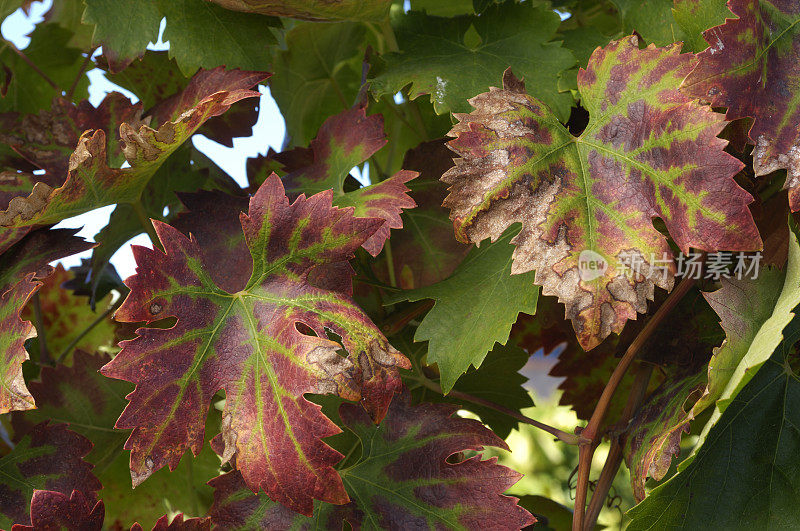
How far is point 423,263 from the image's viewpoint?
2.45 ft

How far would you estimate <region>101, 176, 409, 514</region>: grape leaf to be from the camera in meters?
0.49

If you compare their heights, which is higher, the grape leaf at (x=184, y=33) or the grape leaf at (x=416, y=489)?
the grape leaf at (x=184, y=33)

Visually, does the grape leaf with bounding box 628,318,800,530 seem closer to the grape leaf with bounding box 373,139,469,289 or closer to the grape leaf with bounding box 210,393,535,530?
the grape leaf with bounding box 210,393,535,530

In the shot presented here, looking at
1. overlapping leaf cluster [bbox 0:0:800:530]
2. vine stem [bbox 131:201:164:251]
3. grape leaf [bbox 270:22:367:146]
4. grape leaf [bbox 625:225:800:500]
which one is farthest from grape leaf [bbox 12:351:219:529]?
grape leaf [bbox 625:225:800:500]

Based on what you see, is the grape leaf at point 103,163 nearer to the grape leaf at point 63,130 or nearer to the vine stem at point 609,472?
the grape leaf at point 63,130

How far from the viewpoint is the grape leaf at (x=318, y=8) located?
2.06ft

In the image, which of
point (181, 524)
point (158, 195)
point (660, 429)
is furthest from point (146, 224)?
point (660, 429)

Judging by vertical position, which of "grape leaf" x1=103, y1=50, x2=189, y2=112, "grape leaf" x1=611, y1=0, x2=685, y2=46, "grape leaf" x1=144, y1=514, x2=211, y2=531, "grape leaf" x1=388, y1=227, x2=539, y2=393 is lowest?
"grape leaf" x1=144, y1=514, x2=211, y2=531

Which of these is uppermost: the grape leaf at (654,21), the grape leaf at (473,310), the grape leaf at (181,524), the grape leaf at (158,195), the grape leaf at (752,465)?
the grape leaf at (654,21)

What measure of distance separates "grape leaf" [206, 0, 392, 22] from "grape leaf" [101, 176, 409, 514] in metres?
0.18

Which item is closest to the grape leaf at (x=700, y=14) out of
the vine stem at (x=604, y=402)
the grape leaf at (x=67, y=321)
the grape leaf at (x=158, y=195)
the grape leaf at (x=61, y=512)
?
the vine stem at (x=604, y=402)

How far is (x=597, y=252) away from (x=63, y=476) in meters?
0.50

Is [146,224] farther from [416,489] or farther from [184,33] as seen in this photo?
[416,489]

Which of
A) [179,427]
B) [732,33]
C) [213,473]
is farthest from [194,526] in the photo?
[732,33]
